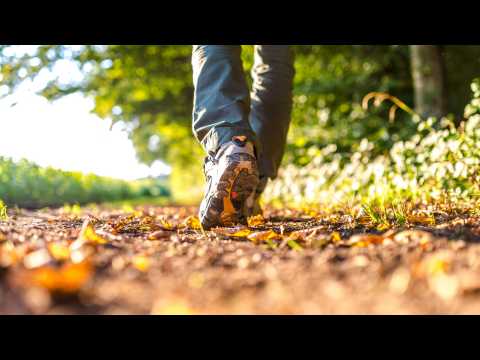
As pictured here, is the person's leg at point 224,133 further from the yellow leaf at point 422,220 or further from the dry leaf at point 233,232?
the yellow leaf at point 422,220

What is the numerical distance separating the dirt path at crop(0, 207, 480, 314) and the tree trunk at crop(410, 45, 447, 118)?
3876 millimetres

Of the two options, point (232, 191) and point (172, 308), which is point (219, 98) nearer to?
point (232, 191)

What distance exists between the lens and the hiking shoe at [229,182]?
1871 millimetres

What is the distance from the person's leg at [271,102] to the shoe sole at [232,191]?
0.68 m

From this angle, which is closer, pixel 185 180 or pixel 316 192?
pixel 316 192

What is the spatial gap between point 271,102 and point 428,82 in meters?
2.93

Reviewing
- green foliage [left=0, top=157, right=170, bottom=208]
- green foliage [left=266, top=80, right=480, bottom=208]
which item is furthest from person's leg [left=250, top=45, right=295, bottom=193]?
green foliage [left=0, top=157, right=170, bottom=208]

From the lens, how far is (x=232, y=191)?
1925 mm

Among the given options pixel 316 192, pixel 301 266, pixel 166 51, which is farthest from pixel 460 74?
pixel 301 266

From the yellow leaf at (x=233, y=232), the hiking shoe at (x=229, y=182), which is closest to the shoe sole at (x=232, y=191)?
the hiking shoe at (x=229, y=182)
